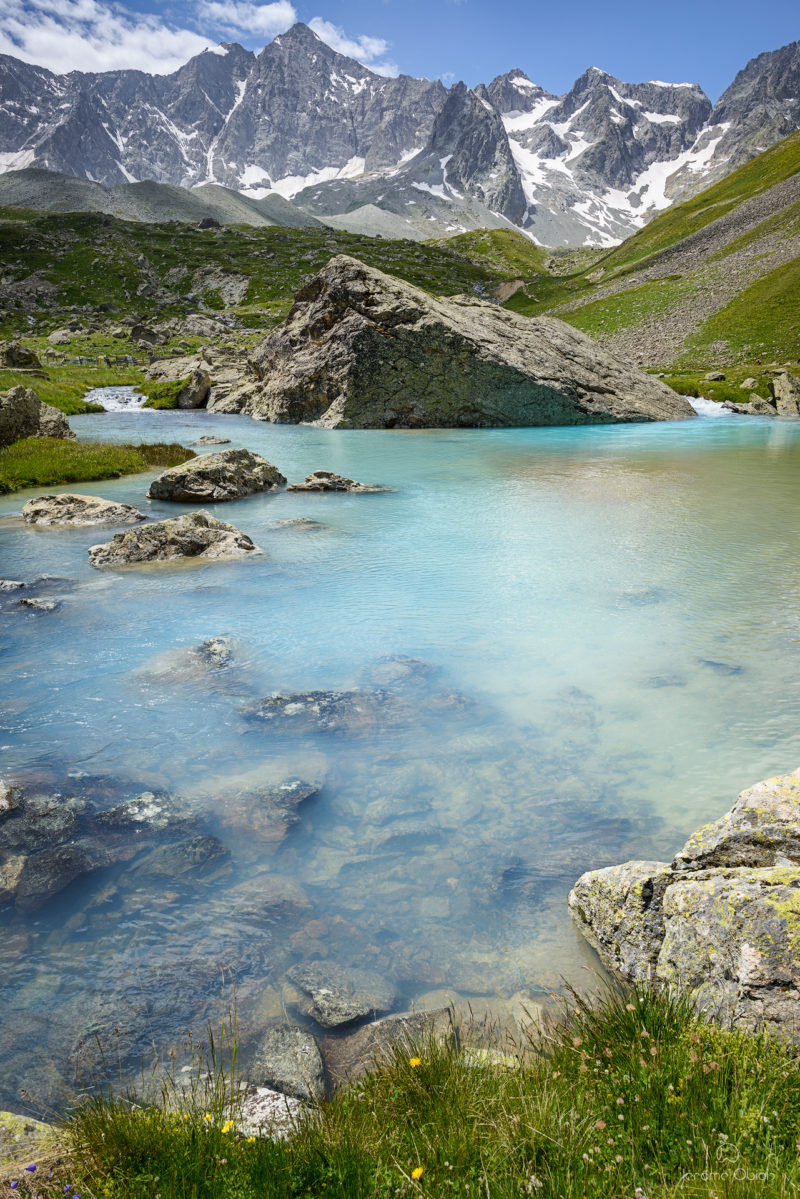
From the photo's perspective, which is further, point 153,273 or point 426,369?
point 153,273

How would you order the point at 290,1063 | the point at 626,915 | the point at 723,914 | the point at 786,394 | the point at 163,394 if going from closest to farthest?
1. the point at 723,914
2. the point at 290,1063
3. the point at 626,915
4. the point at 786,394
5. the point at 163,394

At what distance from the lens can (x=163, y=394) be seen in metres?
54.9

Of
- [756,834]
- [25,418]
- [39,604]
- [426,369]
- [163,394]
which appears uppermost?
[426,369]

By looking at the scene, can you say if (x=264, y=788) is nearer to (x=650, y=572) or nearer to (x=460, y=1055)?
(x=460, y=1055)

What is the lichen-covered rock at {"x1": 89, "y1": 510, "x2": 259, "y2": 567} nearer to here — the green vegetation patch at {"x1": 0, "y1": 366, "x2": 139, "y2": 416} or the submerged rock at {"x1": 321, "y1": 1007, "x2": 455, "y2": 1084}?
the submerged rock at {"x1": 321, "y1": 1007, "x2": 455, "y2": 1084}

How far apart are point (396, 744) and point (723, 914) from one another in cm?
423

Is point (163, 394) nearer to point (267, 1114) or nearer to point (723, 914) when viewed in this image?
point (267, 1114)

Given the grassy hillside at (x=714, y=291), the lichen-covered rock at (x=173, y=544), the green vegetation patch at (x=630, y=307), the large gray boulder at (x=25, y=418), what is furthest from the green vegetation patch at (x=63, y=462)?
the green vegetation patch at (x=630, y=307)

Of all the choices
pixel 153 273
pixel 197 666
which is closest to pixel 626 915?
pixel 197 666

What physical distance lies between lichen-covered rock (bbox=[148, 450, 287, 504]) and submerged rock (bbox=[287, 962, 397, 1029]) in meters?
18.7

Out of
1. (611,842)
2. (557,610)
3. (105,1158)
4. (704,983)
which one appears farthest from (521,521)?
(105,1158)

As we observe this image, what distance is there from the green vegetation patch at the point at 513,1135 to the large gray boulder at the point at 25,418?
29290 mm

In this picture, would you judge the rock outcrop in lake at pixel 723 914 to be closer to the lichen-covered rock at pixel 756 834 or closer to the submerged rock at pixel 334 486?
the lichen-covered rock at pixel 756 834

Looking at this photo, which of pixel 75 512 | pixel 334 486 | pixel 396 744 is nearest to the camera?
pixel 396 744
